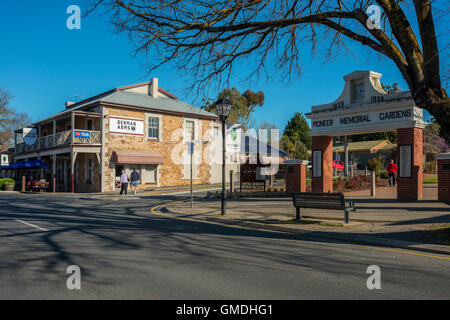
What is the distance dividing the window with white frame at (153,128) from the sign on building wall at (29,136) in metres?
11.2

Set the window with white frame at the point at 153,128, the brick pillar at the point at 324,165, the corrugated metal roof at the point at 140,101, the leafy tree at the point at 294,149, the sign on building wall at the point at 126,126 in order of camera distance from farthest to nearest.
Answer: the leafy tree at the point at 294,149
the window with white frame at the point at 153,128
the corrugated metal roof at the point at 140,101
the sign on building wall at the point at 126,126
the brick pillar at the point at 324,165

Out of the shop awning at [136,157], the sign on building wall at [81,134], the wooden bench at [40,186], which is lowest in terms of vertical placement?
the wooden bench at [40,186]

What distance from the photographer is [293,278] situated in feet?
16.6

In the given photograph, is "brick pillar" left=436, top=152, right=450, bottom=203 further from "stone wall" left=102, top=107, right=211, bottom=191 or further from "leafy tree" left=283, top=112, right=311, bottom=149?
"leafy tree" left=283, top=112, right=311, bottom=149

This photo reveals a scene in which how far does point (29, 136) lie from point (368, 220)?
31502mm

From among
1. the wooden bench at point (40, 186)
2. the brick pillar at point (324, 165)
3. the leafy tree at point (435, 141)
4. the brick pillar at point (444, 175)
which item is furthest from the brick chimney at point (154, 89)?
the leafy tree at point (435, 141)

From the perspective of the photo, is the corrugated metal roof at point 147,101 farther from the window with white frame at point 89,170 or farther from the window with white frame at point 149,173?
the window with white frame at point 89,170

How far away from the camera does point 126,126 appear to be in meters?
28.8

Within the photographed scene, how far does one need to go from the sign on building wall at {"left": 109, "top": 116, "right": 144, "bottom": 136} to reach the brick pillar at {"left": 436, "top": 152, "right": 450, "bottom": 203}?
2181 cm

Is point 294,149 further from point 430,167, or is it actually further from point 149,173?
point 149,173

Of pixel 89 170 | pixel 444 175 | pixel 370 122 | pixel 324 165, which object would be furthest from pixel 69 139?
pixel 444 175

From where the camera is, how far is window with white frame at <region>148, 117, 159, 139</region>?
30.4 m

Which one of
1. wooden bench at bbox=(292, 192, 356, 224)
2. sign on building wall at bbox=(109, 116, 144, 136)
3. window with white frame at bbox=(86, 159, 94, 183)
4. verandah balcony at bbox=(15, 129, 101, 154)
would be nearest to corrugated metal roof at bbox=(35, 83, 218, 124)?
sign on building wall at bbox=(109, 116, 144, 136)

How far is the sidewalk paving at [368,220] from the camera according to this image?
315 inches
